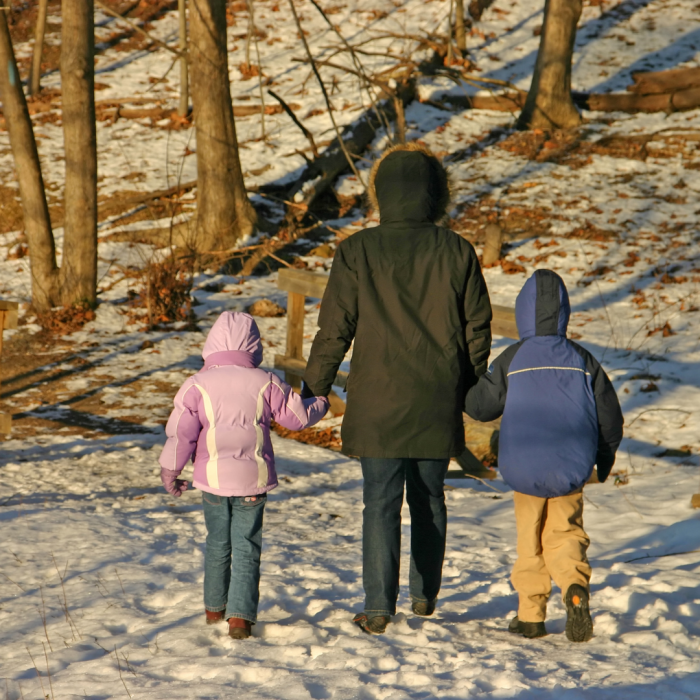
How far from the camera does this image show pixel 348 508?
18.6 ft

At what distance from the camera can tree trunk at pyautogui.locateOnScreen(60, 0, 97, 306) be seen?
9.03 metres

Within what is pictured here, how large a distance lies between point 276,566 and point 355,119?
1205 centimetres

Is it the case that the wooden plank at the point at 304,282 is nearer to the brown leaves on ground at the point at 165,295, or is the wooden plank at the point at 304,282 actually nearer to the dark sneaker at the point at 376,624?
the brown leaves on ground at the point at 165,295

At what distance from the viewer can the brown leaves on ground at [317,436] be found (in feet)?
22.9

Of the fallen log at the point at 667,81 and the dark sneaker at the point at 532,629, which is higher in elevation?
the fallen log at the point at 667,81

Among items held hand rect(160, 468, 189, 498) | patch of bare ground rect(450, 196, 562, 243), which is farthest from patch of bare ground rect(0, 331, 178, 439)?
patch of bare ground rect(450, 196, 562, 243)

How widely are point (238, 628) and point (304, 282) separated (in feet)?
13.9

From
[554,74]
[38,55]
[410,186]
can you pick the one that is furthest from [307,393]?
[38,55]

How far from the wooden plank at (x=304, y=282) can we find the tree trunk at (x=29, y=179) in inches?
148

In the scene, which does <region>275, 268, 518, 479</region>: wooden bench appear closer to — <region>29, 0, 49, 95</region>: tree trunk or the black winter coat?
the black winter coat

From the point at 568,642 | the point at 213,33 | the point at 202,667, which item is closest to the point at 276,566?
the point at 202,667

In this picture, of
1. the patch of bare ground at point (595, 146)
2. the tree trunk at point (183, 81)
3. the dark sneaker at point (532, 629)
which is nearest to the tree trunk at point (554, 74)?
the patch of bare ground at point (595, 146)

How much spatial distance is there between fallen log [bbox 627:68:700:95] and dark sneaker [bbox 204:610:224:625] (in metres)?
15.2

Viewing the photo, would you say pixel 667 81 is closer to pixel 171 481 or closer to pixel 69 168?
pixel 69 168
